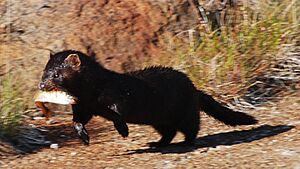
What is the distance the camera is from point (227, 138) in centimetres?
762

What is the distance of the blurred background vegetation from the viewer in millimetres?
8703

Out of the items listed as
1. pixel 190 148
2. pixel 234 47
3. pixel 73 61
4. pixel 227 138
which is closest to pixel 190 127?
pixel 190 148

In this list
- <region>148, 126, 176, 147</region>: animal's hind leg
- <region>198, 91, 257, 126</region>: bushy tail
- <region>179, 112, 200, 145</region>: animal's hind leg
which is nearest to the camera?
<region>179, 112, 200, 145</region>: animal's hind leg

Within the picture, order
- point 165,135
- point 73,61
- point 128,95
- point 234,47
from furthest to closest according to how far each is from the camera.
Answer: 1. point 234,47
2. point 165,135
3. point 128,95
4. point 73,61

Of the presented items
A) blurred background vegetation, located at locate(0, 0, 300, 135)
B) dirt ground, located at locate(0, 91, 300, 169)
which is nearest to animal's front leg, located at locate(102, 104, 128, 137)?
dirt ground, located at locate(0, 91, 300, 169)

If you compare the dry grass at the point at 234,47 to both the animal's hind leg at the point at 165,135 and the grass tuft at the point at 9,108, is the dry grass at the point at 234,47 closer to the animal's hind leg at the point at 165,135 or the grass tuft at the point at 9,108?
the animal's hind leg at the point at 165,135

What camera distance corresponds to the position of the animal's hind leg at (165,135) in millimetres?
7414

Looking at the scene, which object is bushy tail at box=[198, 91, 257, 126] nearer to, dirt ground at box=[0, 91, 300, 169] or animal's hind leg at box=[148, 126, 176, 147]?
dirt ground at box=[0, 91, 300, 169]

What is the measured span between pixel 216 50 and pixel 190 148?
1933mm

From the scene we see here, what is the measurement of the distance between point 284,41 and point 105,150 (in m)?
2.67

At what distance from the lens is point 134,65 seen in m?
9.20

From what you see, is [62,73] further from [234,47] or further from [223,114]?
[234,47]

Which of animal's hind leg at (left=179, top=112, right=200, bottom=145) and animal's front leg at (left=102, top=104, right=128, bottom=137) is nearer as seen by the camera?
animal's front leg at (left=102, top=104, right=128, bottom=137)

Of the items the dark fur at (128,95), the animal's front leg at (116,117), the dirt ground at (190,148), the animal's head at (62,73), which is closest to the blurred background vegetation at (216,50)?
the dirt ground at (190,148)
